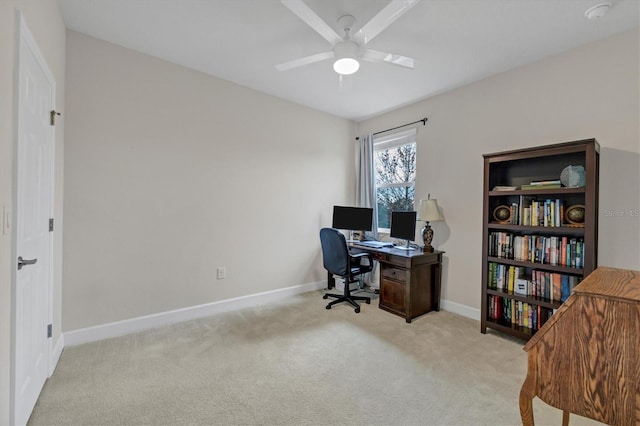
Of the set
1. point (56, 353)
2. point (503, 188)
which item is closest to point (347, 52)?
point (503, 188)

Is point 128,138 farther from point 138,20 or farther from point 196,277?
point 196,277

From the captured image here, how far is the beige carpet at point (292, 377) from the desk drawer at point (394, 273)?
0.49m

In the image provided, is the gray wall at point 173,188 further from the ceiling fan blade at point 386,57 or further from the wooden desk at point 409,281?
the ceiling fan blade at point 386,57

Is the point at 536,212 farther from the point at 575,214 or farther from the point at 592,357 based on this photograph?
the point at 592,357

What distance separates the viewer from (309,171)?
13.0ft

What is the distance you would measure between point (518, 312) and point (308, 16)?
2967 millimetres

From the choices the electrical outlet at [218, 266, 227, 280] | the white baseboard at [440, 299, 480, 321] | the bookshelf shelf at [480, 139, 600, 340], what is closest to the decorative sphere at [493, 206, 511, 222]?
the bookshelf shelf at [480, 139, 600, 340]

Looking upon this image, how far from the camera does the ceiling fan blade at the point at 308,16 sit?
156 centimetres

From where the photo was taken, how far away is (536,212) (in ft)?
8.01

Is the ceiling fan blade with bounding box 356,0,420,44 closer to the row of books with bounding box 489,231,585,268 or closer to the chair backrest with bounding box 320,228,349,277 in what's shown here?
the chair backrest with bounding box 320,228,349,277

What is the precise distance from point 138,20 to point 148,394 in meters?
2.68

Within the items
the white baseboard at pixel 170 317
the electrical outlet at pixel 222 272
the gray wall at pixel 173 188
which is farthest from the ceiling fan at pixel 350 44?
the white baseboard at pixel 170 317

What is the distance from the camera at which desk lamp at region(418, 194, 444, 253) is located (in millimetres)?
3195

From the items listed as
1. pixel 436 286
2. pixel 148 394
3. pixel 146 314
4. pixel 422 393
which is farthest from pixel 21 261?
pixel 436 286
